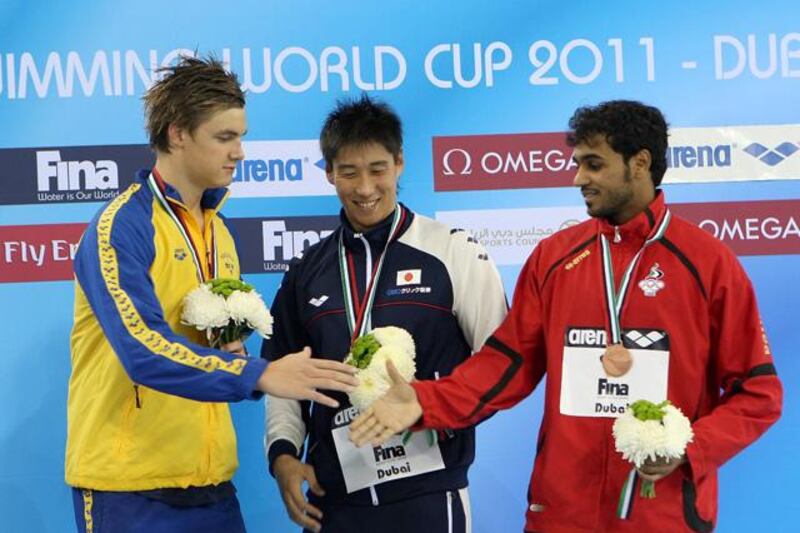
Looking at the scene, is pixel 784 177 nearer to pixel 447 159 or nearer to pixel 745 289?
pixel 447 159

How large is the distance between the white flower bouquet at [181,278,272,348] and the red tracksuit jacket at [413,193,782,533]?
1.54ft

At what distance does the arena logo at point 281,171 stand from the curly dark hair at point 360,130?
114 cm

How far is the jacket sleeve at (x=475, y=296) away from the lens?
3.18 metres

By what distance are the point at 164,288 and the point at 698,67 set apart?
2.54 meters

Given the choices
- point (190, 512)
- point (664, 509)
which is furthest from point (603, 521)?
point (190, 512)

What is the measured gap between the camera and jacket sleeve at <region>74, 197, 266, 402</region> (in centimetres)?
278

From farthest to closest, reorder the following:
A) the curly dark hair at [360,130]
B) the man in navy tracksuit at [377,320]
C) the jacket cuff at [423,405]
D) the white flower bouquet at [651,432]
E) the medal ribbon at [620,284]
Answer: the curly dark hair at [360,130], the man in navy tracksuit at [377,320], the jacket cuff at [423,405], the medal ribbon at [620,284], the white flower bouquet at [651,432]

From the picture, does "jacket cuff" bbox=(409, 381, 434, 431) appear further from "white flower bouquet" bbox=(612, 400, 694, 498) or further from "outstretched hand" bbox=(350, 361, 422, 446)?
"white flower bouquet" bbox=(612, 400, 694, 498)

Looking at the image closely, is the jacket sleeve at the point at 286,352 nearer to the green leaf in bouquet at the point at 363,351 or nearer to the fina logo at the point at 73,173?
the green leaf in bouquet at the point at 363,351

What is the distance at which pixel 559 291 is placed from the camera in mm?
2971

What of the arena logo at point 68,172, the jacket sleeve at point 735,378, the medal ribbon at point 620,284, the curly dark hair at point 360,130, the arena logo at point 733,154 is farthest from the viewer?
the arena logo at point 733,154

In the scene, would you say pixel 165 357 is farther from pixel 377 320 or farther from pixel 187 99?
pixel 187 99

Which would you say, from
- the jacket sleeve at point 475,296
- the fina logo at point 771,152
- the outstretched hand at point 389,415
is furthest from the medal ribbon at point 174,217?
the fina logo at point 771,152

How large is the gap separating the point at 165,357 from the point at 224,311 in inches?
8.0
